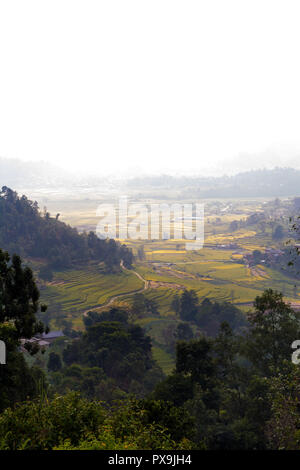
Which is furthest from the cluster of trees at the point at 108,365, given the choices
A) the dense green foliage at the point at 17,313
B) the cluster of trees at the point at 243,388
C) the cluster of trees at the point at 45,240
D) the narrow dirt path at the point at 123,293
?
the cluster of trees at the point at 45,240

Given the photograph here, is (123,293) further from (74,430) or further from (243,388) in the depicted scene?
(74,430)

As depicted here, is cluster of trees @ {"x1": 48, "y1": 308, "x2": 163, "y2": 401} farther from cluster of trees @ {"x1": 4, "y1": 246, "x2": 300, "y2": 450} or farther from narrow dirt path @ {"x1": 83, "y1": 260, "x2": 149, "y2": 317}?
narrow dirt path @ {"x1": 83, "y1": 260, "x2": 149, "y2": 317}

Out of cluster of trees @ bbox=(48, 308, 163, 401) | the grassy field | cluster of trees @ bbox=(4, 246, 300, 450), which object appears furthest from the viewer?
Result: the grassy field

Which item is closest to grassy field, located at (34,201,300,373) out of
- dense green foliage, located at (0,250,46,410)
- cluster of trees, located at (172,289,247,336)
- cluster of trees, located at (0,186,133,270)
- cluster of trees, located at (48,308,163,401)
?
cluster of trees, located at (172,289,247,336)

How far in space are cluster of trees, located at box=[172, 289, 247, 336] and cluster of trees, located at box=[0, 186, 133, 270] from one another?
21820 mm

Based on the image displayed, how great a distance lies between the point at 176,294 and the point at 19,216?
117ft

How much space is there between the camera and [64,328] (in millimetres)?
38625

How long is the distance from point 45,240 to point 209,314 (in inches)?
1456

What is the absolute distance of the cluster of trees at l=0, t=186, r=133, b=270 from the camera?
63.6 meters

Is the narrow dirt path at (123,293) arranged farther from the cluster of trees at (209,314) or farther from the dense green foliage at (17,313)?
the dense green foliage at (17,313)

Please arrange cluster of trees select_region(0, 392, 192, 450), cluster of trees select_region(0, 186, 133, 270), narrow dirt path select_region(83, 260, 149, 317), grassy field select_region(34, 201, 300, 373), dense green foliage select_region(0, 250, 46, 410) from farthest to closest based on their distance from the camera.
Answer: cluster of trees select_region(0, 186, 133, 270) < narrow dirt path select_region(83, 260, 149, 317) < grassy field select_region(34, 201, 300, 373) < dense green foliage select_region(0, 250, 46, 410) < cluster of trees select_region(0, 392, 192, 450)
